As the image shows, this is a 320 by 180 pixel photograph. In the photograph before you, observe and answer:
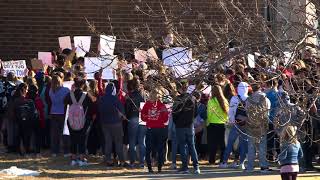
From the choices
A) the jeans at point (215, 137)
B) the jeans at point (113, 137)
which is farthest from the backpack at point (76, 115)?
the jeans at point (215, 137)

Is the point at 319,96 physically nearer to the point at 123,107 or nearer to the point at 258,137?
the point at 258,137

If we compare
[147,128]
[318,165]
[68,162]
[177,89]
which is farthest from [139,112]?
[177,89]

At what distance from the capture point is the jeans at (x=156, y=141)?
1448cm

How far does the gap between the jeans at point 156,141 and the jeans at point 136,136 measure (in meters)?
0.46

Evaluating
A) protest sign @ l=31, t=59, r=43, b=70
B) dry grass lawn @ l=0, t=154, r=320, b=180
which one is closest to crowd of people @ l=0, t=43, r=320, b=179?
dry grass lawn @ l=0, t=154, r=320, b=180

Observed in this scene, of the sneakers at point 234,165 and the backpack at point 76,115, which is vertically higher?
the backpack at point 76,115

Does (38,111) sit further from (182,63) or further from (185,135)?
(182,63)

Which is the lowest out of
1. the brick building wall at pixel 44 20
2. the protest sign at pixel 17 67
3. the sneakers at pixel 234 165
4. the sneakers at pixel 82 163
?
the sneakers at pixel 234 165

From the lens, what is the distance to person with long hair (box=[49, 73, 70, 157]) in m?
15.8

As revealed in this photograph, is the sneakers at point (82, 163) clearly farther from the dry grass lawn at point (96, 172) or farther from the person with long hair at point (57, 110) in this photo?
the person with long hair at point (57, 110)

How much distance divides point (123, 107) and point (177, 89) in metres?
6.50

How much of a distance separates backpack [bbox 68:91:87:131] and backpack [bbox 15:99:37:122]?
1015 millimetres

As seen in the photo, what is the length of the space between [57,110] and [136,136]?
1.86 meters

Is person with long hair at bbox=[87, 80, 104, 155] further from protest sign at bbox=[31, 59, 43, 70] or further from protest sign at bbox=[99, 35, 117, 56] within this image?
protest sign at bbox=[31, 59, 43, 70]
